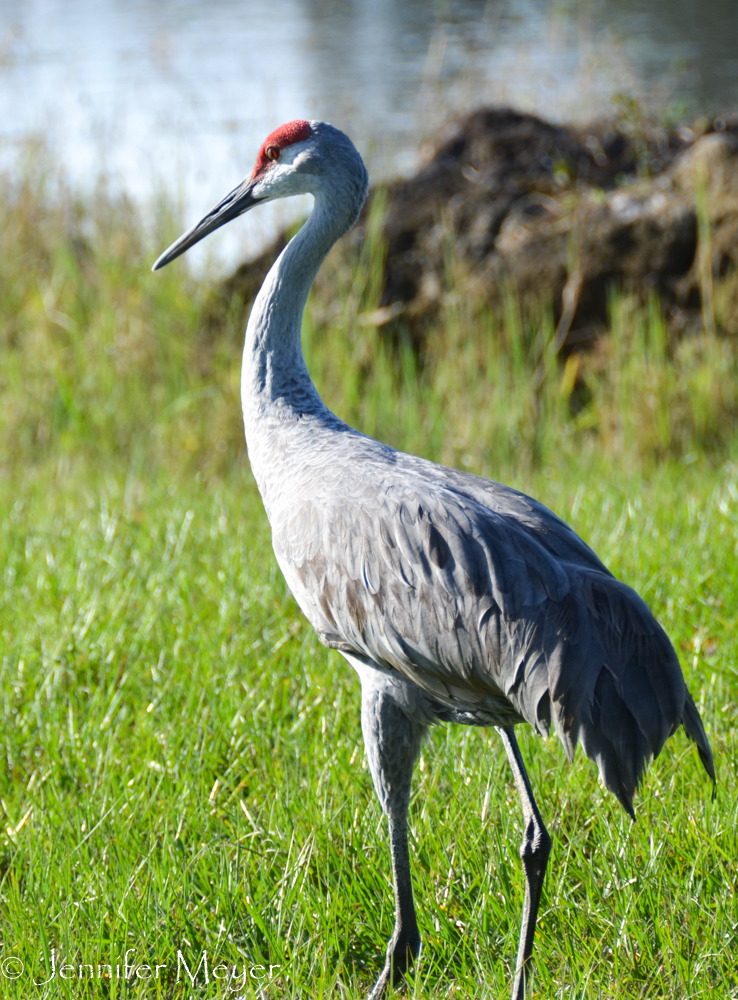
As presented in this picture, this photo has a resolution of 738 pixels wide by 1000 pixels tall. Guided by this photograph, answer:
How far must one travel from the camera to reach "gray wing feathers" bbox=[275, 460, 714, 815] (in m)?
1.96

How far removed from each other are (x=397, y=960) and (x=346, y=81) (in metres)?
10.6

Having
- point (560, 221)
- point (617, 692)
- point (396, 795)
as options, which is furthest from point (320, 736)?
point (560, 221)

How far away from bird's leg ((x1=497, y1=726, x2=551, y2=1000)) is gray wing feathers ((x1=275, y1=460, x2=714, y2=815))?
0.12 m

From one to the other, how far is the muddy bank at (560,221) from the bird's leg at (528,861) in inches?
158

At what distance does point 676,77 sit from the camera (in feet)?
29.6

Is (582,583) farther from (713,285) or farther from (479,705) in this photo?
(713,285)

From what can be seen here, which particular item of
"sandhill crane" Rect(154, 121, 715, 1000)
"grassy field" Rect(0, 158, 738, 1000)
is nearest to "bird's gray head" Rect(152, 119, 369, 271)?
"sandhill crane" Rect(154, 121, 715, 1000)

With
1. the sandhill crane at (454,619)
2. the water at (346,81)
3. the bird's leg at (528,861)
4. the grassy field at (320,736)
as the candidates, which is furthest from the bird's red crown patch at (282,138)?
the water at (346,81)

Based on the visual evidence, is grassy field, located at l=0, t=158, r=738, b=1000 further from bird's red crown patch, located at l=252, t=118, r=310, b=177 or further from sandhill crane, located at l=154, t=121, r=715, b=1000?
bird's red crown patch, located at l=252, t=118, r=310, b=177

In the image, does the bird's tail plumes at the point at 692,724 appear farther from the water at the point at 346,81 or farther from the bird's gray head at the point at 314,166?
the water at the point at 346,81

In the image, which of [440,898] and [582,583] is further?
[440,898]

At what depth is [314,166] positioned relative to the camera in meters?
2.83

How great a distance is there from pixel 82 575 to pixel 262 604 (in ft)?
2.32

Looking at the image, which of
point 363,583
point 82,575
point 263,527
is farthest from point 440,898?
point 263,527
